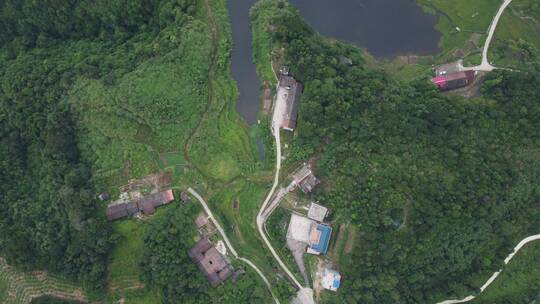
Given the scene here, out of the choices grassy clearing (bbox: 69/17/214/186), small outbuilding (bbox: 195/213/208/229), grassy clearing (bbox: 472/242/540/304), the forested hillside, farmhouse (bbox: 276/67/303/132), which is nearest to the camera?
the forested hillside

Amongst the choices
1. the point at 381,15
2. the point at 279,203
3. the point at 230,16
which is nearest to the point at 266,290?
the point at 279,203

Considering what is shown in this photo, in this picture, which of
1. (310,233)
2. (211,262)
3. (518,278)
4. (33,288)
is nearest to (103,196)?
(33,288)

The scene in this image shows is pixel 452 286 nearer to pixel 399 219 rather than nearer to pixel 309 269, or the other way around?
pixel 399 219

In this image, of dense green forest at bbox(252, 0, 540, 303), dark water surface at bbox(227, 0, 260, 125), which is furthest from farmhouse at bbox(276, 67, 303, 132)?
dark water surface at bbox(227, 0, 260, 125)

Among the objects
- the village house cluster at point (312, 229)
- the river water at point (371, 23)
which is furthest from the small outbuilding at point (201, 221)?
the river water at point (371, 23)

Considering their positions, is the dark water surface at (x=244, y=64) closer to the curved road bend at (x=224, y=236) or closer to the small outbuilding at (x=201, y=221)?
the curved road bend at (x=224, y=236)

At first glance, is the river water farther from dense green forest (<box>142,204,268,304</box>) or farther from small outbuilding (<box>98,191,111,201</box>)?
small outbuilding (<box>98,191,111,201</box>)
